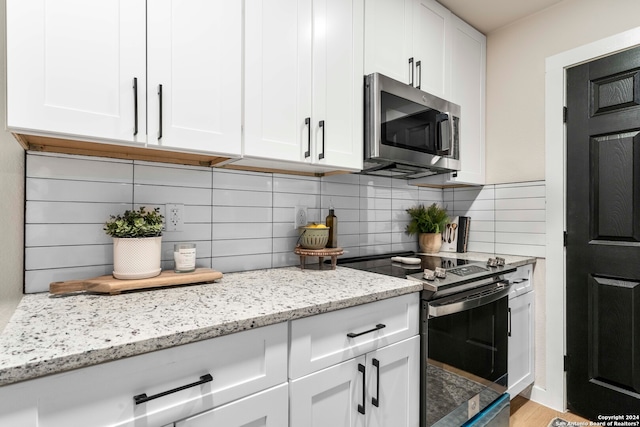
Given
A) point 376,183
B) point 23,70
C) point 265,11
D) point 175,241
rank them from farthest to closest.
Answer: point 376,183 → point 175,241 → point 265,11 → point 23,70

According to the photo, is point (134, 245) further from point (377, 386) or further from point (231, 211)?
point (377, 386)

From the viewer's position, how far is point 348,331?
110 centimetres

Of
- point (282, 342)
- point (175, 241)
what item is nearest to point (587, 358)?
point (282, 342)

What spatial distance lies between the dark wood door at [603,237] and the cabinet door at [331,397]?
5.37 ft

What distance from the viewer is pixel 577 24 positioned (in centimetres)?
198

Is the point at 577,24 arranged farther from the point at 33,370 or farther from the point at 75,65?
the point at 33,370

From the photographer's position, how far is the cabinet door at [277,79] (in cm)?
123

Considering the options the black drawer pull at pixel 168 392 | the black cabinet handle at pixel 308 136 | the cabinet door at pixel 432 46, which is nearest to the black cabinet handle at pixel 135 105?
the black cabinet handle at pixel 308 136

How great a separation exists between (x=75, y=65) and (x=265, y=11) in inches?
27.3

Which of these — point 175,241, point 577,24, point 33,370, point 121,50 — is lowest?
point 33,370

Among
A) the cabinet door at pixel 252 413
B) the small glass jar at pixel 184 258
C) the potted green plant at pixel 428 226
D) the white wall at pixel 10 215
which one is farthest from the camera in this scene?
the potted green plant at pixel 428 226

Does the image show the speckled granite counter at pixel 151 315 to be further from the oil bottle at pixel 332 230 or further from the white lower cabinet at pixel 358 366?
the oil bottle at pixel 332 230

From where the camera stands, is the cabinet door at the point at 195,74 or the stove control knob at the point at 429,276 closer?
A: the cabinet door at the point at 195,74

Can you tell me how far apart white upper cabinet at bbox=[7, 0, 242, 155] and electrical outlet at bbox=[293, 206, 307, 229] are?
0.59 metres
